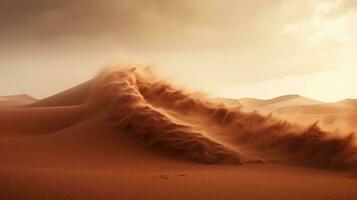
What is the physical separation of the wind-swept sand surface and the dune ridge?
15mm

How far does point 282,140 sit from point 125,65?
3.91 metres

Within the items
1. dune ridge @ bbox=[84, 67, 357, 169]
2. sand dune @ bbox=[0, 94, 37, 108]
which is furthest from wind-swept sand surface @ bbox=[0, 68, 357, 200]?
sand dune @ bbox=[0, 94, 37, 108]

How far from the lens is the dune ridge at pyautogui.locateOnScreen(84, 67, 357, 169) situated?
20.0ft

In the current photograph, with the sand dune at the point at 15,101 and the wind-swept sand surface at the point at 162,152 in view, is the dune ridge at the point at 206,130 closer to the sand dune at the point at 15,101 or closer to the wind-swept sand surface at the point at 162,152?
the wind-swept sand surface at the point at 162,152

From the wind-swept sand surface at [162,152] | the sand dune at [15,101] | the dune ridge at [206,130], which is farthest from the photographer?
the sand dune at [15,101]

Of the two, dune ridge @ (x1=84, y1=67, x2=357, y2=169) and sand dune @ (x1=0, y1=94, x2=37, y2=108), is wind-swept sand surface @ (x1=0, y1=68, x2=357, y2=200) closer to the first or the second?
dune ridge @ (x1=84, y1=67, x2=357, y2=169)

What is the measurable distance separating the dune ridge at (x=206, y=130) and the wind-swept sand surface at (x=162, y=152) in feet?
0.05

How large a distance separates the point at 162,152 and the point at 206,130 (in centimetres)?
94

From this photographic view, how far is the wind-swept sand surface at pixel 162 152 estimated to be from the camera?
4094mm

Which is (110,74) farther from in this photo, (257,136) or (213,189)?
(213,189)

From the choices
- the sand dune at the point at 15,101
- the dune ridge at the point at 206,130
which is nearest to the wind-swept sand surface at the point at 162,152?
the dune ridge at the point at 206,130

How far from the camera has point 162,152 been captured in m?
6.42

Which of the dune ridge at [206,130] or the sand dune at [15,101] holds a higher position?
the sand dune at [15,101]

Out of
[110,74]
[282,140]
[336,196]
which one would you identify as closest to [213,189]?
[336,196]
